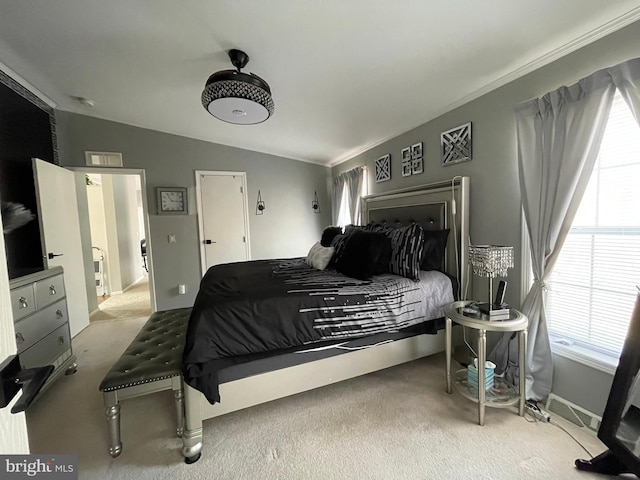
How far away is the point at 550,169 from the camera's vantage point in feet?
5.88

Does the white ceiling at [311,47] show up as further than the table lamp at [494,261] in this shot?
No

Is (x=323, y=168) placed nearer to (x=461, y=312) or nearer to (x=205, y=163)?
(x=205, y=163)

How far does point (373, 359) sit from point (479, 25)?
2.23m

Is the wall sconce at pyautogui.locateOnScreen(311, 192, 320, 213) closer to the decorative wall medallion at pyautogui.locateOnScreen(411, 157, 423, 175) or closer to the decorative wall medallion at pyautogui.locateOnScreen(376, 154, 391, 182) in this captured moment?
the decorative wall medallion at pyautogui.locateOnScreen(376, 154, 391, 182)

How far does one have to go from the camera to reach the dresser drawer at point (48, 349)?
1910mm

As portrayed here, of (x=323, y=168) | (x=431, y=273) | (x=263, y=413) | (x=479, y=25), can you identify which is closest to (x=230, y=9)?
(x=479, y=25)

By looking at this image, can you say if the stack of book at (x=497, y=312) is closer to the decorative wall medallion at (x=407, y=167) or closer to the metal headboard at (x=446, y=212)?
the metal headboard at (x=446, y=212)

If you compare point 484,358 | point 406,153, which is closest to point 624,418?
point 484,358

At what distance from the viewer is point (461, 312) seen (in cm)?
189

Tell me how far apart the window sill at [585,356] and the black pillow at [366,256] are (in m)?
1.25

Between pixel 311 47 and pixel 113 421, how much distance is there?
8.42 feet

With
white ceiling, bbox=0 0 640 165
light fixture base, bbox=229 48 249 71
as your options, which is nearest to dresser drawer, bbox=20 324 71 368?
white ceiling, bbox=0 0 640 165

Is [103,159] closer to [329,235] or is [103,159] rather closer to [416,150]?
[329,235]

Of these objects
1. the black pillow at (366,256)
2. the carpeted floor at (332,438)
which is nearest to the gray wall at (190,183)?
the carpeted floor at (332,438)
